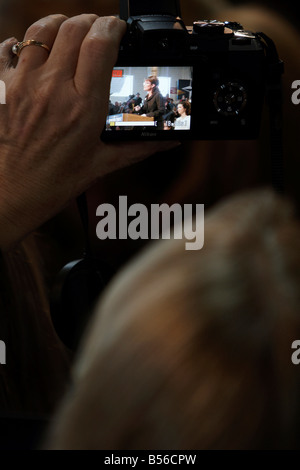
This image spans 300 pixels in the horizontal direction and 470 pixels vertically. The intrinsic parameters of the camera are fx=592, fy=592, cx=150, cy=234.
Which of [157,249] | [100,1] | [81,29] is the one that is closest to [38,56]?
[81,29]

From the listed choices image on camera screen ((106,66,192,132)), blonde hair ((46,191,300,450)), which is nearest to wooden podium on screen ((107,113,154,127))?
image on camera screen ((106,66,192,132))

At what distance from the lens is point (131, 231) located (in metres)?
0.64

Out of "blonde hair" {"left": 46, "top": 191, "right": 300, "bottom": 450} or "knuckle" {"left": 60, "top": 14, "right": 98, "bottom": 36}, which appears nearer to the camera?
"blonde hair" {"left": 46, "top": 191, "right": 300, "bottom": 450}

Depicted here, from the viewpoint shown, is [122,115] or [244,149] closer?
Result: [122,115]

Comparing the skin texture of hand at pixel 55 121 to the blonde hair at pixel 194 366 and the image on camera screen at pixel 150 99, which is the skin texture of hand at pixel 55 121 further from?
the blonde hair at pixel 194 366

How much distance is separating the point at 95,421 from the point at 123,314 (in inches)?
1.4

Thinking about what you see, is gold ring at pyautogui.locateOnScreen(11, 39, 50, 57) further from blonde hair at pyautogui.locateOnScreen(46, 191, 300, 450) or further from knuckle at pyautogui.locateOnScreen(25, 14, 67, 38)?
blonde hair at pyautogui.locateOnScreen(46, 191, 300, 450)

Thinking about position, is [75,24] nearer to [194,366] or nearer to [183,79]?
[183,79]

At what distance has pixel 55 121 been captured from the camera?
1.54ft

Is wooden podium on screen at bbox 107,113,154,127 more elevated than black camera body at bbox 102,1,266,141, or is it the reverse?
black camera body at bbox 102,1,266,141

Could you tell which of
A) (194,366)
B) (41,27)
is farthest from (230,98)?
(194,366)

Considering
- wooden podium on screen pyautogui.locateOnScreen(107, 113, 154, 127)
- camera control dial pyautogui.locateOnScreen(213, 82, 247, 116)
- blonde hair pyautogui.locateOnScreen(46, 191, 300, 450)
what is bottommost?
blonde hair pyautogui.locateOnScreen(46, 191, 300, 450)

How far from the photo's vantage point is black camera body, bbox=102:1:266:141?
453mm

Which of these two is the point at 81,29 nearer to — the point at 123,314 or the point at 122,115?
the point at 122,115
